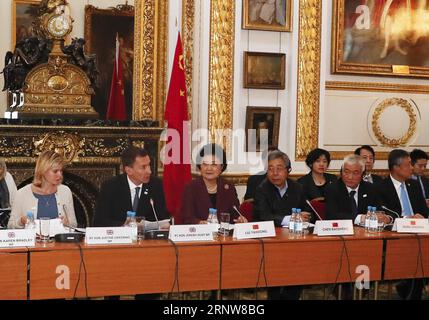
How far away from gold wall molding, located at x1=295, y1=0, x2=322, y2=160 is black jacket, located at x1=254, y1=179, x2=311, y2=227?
1.97 m

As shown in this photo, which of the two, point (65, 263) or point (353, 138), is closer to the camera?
point (65, 263)

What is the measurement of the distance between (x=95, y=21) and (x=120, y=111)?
106 cm

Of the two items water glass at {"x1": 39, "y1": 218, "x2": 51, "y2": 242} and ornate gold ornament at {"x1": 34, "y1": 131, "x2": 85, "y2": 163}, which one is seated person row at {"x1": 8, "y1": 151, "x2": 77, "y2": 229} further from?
ornate gold ornament at {"x1": 34, "y1": 131, "x2": 85, "y2": 163}

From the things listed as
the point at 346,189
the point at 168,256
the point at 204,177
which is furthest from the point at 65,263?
the point at 346,189

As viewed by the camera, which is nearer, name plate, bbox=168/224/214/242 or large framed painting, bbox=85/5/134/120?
name plate, bbox=168/224/214/242

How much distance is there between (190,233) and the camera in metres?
4.54

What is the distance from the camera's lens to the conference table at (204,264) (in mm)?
4074

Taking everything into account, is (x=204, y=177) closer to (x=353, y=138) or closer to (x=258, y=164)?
(x=258, y=164)

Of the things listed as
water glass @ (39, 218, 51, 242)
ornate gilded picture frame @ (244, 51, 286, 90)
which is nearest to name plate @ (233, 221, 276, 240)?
water glass @ (39, 218, 51, 242)

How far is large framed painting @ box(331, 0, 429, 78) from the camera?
827 cm

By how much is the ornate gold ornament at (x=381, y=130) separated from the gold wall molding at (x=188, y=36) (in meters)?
2.24

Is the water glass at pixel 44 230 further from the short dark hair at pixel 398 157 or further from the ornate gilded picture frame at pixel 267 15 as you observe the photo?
the ornate gilded picture frame at pixel 267 15

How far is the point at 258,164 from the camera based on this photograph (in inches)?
294

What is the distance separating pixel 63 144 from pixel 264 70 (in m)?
2.07
